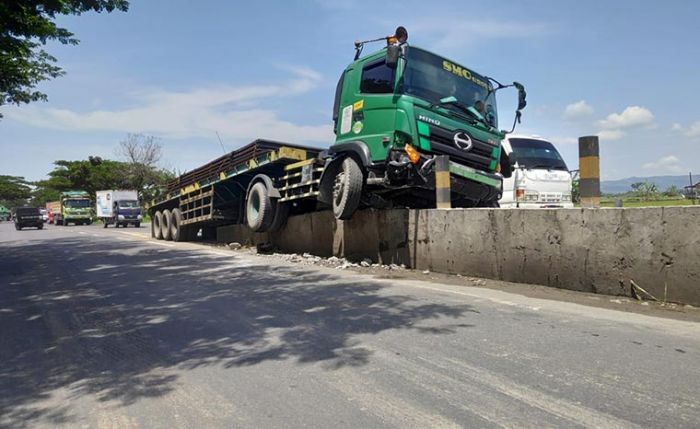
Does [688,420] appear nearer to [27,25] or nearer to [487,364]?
[487,364]

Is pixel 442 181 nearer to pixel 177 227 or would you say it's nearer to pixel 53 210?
pixel 177 227

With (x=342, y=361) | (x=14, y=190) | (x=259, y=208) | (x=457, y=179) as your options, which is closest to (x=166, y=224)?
(x=259, y=208)

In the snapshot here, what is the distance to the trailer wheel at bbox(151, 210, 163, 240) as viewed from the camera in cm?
1891

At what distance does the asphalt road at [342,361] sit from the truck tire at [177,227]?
10.5 meters

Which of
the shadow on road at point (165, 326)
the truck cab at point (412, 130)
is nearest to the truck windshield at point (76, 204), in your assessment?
the shadow on road at point (165, 326)

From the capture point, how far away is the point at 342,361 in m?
3.82

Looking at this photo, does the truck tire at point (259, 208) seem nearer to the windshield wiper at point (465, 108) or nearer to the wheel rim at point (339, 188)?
the wheel rim at point (339, 188)

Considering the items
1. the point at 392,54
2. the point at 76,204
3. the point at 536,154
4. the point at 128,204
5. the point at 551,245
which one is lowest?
the point at 551,245

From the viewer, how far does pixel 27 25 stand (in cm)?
908

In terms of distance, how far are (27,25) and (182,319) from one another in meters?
7.21

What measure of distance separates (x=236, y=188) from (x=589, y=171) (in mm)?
9800

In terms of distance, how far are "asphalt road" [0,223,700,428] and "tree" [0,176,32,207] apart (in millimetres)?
103044

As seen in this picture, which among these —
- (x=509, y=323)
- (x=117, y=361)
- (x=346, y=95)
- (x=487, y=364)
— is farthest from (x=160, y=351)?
(x=346, y=95)

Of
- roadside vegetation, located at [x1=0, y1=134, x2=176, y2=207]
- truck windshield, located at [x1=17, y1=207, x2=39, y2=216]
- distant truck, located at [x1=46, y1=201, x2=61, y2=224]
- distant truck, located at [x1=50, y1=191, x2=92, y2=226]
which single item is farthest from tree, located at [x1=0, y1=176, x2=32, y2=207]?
truck windshield, located at [x1=17, y1=207, x2=39, y2=216]
